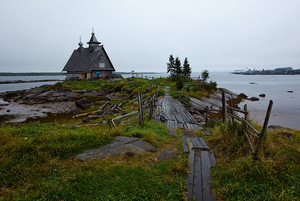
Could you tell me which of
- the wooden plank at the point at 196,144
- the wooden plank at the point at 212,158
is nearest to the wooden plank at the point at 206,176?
the wooden plank at the point at 212,158

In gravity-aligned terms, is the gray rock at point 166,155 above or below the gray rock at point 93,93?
below

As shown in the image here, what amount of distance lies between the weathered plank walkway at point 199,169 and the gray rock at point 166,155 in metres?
0.59

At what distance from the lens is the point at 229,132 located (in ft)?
21.2

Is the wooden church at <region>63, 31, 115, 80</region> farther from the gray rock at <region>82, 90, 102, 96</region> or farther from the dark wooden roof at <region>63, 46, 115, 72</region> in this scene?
the gray rock at <region>82, 90, 102, 96</region>

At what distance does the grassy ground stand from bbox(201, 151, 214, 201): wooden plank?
0.15 meters

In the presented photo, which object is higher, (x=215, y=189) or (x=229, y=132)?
(x=229, y=132)

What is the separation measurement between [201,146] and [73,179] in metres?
4.97

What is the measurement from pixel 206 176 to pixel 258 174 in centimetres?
134

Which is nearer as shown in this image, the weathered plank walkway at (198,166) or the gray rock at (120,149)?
the weathered plank walkway at (198,166)

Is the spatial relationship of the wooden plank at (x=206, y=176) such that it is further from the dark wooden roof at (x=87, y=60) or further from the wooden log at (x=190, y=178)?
the dark wooden roof at (x=87, y=60)

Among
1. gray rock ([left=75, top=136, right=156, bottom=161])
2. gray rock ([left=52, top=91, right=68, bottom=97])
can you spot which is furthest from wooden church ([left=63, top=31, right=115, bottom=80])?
gray rock ([left=75, top=136, right=156, bottom=161])

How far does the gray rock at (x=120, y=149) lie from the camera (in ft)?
18.5

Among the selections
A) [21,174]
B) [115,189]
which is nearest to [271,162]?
[115,189]

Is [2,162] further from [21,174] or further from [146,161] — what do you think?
[146,161]
